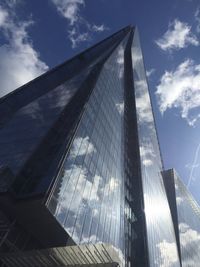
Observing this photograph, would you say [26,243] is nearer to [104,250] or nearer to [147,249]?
[104,250]

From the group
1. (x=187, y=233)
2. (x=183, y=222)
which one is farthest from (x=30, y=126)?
(x=187, y=233)

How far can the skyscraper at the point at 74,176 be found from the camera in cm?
2889

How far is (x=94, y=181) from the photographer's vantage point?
3878cm

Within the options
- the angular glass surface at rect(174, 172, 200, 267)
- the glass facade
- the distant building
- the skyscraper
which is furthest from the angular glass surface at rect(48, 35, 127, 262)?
the angular glass surface at rect(174, 172, 200, 267)

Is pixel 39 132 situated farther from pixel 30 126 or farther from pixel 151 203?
pixel 151 203

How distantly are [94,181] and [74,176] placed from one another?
252 inches

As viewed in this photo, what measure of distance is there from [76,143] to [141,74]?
97.1m

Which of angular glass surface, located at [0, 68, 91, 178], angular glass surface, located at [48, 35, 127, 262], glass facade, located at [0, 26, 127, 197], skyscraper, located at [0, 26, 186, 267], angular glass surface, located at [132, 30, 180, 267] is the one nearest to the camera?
skyscraper, located at [0, 26, 186, 267]

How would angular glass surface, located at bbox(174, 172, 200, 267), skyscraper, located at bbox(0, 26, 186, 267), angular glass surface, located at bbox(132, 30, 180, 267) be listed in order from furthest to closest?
angular glass surface, located at bbox(174, 172, 200, 267)
angular glass surface, located at bbox(132, 30, 180, 267)
skyscraper, located at bbox(0, 26, 186, 267)

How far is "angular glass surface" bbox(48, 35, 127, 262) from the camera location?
98.3 ft

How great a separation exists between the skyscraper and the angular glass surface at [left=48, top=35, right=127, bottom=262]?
0.36ft

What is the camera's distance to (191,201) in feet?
490

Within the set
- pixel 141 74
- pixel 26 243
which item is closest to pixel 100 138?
pixel 26 243

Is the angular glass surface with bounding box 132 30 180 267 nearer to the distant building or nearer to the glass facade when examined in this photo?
the distant building
